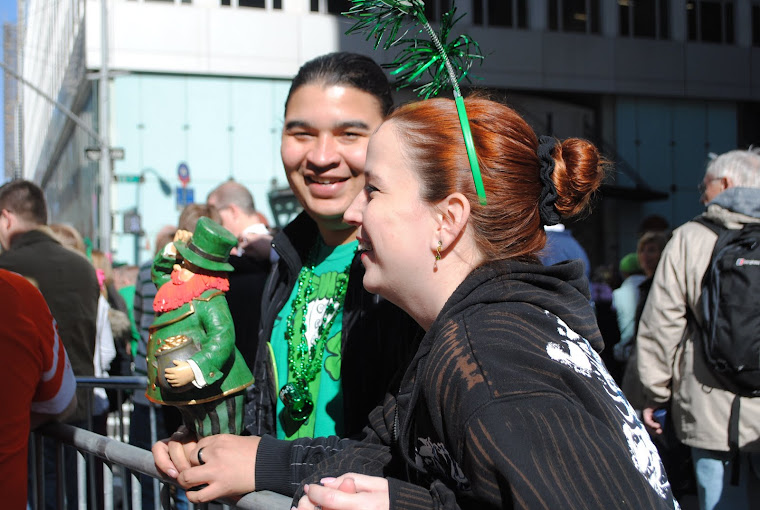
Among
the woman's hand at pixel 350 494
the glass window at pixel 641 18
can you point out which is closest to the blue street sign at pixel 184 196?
the glass window at pixel 641 18

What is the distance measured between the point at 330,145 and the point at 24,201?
10.3ft

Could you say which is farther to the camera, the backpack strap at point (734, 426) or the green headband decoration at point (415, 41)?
the backpack strap at point (734, 426)

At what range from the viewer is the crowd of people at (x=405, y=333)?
1094 mm

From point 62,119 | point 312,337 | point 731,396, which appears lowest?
point 731,396

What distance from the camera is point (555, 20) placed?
2238cm

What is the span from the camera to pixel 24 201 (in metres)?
4.46

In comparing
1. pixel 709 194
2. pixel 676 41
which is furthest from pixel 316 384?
pixel 676 41

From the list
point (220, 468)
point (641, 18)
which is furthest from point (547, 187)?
point (641, 18)

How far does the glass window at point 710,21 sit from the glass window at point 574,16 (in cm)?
328

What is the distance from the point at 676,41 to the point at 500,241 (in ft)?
81.1

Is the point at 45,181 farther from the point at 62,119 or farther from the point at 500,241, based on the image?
the point at 500,241

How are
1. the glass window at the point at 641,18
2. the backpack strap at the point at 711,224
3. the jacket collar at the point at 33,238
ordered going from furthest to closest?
1. the glass window at the point at 641,18
2. the jacket collar at the point at 33,238
3. the backpack strap at the point at 711,224

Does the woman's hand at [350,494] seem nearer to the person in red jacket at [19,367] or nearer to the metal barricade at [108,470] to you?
the metal barricade at [108,470]

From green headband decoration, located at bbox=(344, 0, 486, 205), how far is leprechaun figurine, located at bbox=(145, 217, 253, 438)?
58cm
